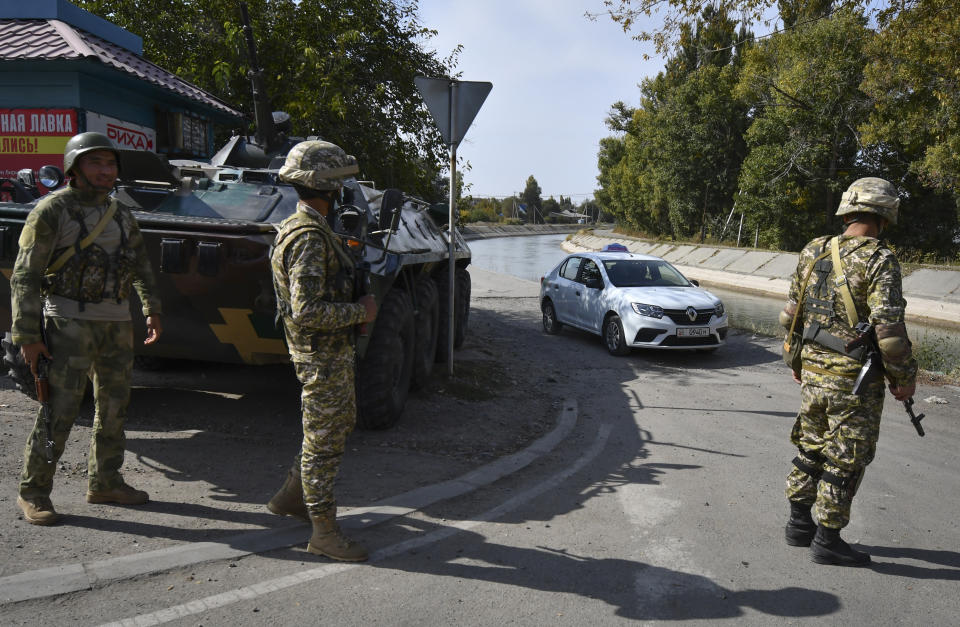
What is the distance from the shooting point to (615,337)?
432 inches

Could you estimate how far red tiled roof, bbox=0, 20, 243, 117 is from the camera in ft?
28.5

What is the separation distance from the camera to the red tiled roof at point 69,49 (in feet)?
28.5

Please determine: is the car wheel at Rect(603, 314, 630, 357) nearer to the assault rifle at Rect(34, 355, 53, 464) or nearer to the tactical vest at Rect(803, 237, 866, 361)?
the tactical vest at Rect(803, 237, 866, 361)

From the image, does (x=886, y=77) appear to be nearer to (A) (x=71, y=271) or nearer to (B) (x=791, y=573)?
(B) (x=791, y=573)

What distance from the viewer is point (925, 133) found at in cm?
2253

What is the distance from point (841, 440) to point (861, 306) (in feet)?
2.21

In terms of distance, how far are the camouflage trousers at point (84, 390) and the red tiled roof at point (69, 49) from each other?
231 inches

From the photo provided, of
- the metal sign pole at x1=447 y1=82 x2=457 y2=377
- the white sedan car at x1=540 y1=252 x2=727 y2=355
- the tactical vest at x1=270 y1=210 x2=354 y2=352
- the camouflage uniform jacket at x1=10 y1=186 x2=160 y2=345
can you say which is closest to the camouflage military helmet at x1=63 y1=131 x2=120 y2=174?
the camouflage uniform jacket at x1=10 y1=186 x2=160 y2=345

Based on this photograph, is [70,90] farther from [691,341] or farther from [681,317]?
[691,341]

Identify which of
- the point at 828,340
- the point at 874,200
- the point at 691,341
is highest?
the point at 874,200

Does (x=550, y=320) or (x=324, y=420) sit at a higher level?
(x=324, y=420)

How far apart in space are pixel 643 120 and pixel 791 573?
47812mm

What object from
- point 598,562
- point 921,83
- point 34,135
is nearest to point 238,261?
point 598,562

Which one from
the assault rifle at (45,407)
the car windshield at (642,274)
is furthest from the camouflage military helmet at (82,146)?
the car windshield at (642,274)
